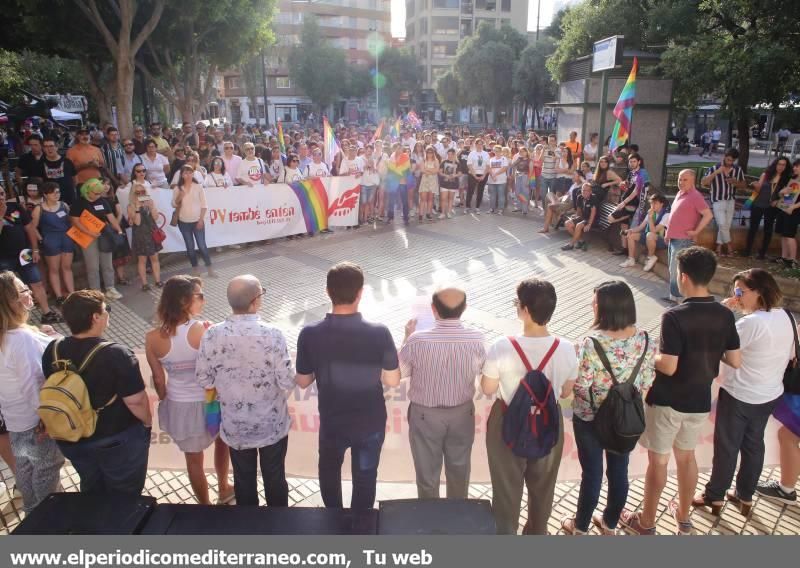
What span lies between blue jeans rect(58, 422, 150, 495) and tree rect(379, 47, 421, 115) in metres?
68.3

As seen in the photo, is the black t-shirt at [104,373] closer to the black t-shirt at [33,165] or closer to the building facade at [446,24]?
the black t-shirt at [33,165]

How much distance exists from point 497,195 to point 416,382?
10.9 m

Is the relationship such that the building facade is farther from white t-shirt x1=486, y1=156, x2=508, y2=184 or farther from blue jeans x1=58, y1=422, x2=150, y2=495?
blue jeans x1=58, y1=422, x2=150, y2=495

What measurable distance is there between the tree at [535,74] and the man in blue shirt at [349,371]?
43351 mm

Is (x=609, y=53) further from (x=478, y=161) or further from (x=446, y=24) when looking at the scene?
(x=446, y=24)

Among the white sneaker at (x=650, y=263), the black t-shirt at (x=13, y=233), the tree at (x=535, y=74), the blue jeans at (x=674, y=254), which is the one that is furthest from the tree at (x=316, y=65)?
the blue jeans at (x=674, y=254)

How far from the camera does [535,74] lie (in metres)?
43.2

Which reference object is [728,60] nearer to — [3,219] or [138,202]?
[138,202]

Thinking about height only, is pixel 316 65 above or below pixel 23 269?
above

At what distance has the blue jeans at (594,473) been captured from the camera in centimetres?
319

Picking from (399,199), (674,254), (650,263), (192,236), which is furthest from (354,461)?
(399,199)

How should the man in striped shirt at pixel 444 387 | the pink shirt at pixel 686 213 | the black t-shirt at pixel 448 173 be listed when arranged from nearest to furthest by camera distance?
the man in striped shirt at pixel 444 387 → the pink shirt at pixel 686 213 → the black t-shirt at pixel 448 173

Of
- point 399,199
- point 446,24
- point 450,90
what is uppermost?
point 446,24

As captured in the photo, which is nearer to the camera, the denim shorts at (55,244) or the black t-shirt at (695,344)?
the black t-shirt at (695,344)
